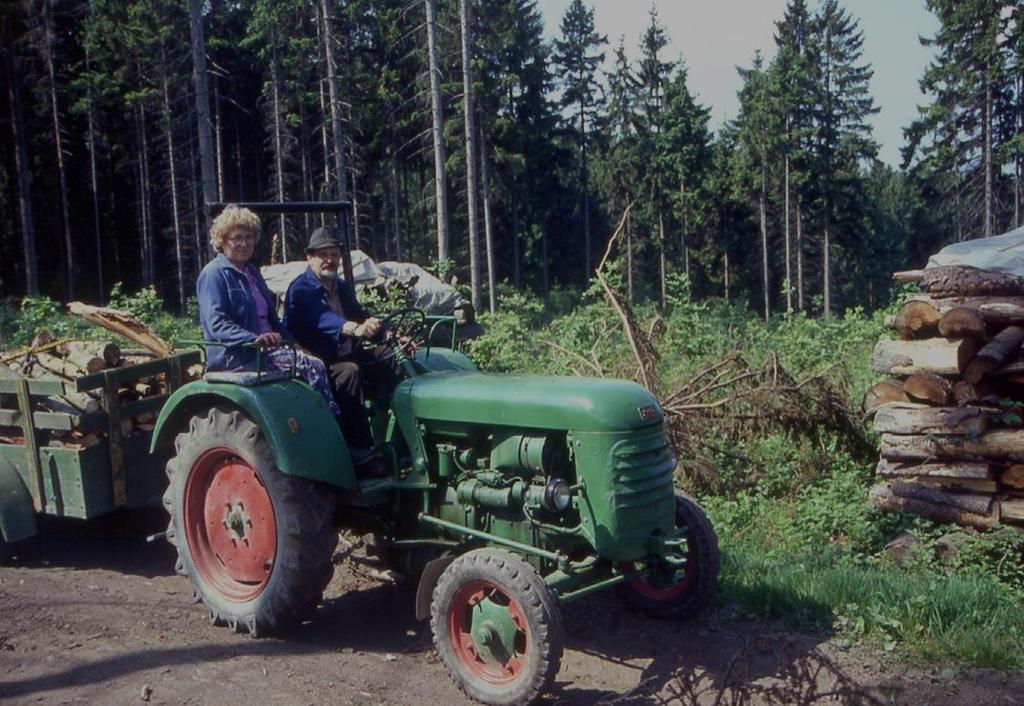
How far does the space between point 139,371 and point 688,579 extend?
3879 mm

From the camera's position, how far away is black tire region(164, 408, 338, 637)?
16.6ft

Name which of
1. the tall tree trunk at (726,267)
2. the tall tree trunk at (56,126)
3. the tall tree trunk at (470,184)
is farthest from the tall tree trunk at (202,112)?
the tall tree trunk at (726,267)

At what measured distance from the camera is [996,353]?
6.92 m

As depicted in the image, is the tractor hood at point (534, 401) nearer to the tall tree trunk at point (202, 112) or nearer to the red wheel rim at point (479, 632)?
the red wheel rim at point (479, 632)

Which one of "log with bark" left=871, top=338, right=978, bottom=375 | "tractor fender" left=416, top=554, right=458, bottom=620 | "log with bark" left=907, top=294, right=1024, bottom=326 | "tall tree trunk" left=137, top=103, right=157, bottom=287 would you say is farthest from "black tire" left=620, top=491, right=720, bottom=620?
"tall tree trunk" left=137, top=103, right=157, bottom=287

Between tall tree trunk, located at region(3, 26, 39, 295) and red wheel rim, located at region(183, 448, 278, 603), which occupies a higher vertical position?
tall tree trunk, located at region(3, 26, 39, 295)

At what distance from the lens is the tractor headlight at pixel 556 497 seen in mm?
4562

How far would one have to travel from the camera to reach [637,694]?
451cm

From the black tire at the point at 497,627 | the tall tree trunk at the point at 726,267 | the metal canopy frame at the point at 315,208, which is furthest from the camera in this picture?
the tall tree trunk at the point at 726,267

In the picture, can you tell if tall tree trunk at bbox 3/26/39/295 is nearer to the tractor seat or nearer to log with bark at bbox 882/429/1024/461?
the tractor seat

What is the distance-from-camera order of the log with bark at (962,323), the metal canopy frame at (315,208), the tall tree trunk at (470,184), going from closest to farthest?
the metal canopy frame at (315,208)
the log with bark at (962,323)
the tall tree trunk at (470,184)

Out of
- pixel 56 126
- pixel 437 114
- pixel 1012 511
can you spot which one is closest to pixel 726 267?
pixel 437 114

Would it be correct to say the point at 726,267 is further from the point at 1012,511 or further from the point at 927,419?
the point at 1012,511

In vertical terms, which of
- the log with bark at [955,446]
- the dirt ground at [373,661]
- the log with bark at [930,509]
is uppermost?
the log with bark at [955,446]
